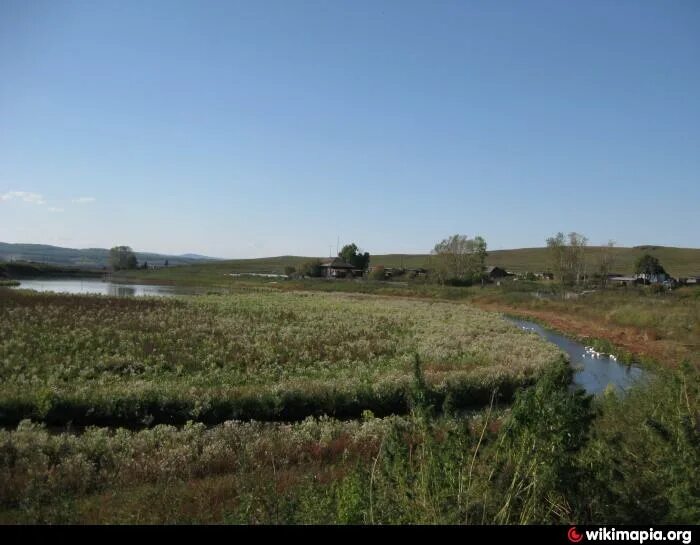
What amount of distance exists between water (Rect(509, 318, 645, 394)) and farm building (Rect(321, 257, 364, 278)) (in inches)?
3739

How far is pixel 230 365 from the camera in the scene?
62.3 ft

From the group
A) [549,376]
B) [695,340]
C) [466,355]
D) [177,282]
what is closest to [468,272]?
[177,282]

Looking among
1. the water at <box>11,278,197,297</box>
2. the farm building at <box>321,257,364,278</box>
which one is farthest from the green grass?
the farm building at <box>321,257,364,278</box>

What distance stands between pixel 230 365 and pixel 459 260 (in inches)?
3407

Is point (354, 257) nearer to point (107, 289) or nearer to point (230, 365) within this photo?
point (107, 289)

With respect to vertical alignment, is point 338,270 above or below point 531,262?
below

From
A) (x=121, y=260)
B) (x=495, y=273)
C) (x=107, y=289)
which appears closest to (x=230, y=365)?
(x=107, y=289)

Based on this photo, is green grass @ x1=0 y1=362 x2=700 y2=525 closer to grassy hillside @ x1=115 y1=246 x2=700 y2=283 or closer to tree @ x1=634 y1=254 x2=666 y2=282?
tree @ x1=634 y1=254 x2=666 y2=282

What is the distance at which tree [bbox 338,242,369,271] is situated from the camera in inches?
5369

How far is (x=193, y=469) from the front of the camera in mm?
8883
